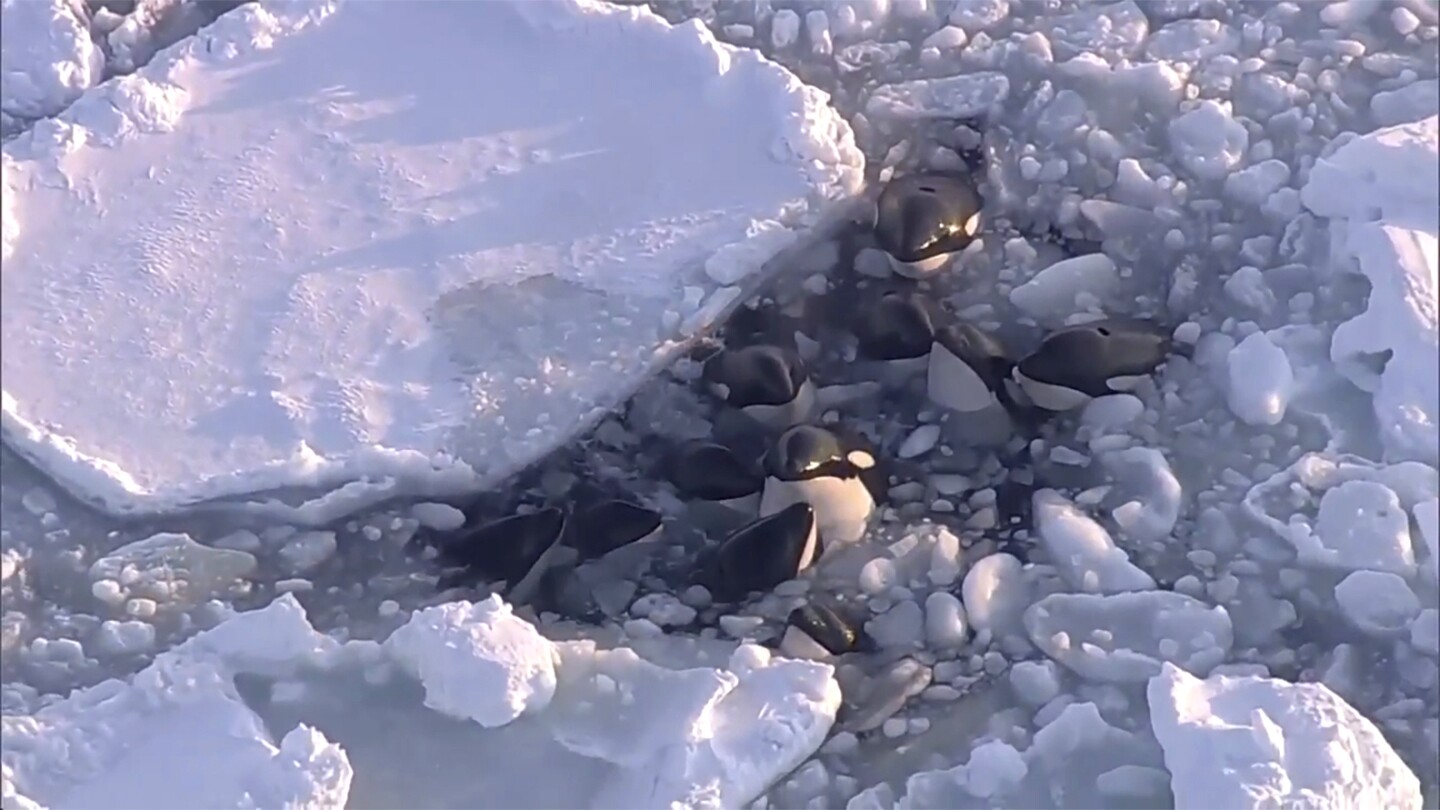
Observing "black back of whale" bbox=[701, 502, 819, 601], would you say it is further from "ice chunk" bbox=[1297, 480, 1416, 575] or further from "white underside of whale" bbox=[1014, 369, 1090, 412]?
"ice chunk" bbox=[1297, 480, 1416, 575]

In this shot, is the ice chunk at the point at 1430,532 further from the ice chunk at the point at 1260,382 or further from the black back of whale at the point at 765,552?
the black back of whale at the point at 765,552

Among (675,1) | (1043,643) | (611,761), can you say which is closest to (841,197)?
(675,1)

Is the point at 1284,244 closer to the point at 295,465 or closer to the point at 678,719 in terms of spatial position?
the point at 678,719

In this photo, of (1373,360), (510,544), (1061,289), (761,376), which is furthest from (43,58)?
(1373,360)

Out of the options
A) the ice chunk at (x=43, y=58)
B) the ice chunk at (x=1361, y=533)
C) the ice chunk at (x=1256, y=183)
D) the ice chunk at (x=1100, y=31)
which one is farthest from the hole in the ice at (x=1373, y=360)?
the ice chunk at (x=43, y=58)

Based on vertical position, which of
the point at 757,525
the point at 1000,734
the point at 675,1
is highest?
the point at 675,1

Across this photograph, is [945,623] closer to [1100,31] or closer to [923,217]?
[923,217]

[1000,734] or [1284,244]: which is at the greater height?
[1284,244]
